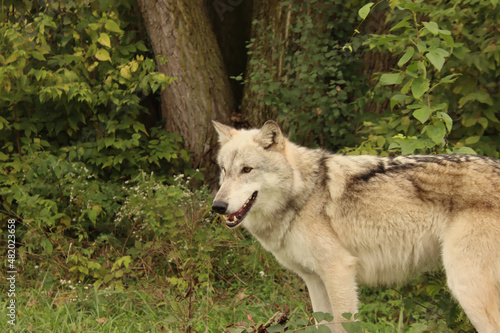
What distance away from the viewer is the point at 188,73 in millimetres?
7797

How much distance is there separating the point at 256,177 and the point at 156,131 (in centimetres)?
401

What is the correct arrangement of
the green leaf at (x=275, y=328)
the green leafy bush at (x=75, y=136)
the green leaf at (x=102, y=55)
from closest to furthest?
the green leaf at (x=275, y=328), the green leafy bush at (x=75, y=136), the green leaf at (x=102, y=55)

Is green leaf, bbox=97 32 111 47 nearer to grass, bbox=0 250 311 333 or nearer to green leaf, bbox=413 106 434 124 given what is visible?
grass, bbox=0 250 311 333

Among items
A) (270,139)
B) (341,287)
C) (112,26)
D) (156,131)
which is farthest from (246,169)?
(156,131)

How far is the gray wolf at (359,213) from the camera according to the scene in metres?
3.74

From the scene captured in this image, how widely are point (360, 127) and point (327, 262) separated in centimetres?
321

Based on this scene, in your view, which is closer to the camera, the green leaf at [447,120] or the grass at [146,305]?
the green leaf at [447,120]

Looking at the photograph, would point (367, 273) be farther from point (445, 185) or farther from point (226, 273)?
point (226, 273)

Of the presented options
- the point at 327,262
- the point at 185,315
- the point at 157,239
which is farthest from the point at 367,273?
the point at 157,239

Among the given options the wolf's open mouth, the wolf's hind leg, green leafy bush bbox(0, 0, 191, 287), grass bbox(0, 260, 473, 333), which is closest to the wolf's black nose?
the wolf's open mouth

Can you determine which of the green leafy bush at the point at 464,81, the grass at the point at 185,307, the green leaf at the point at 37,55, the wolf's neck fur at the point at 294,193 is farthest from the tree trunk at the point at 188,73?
the wolf's neck fur at the point at 294,193

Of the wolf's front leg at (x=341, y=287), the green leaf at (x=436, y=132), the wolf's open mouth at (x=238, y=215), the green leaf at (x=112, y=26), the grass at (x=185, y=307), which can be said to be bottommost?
the grass at (x=185, y=307)

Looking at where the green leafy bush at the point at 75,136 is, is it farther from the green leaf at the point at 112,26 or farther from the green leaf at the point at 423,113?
the green leaf at the point at 423,113

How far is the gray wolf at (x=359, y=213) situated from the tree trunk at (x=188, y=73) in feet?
11.0
